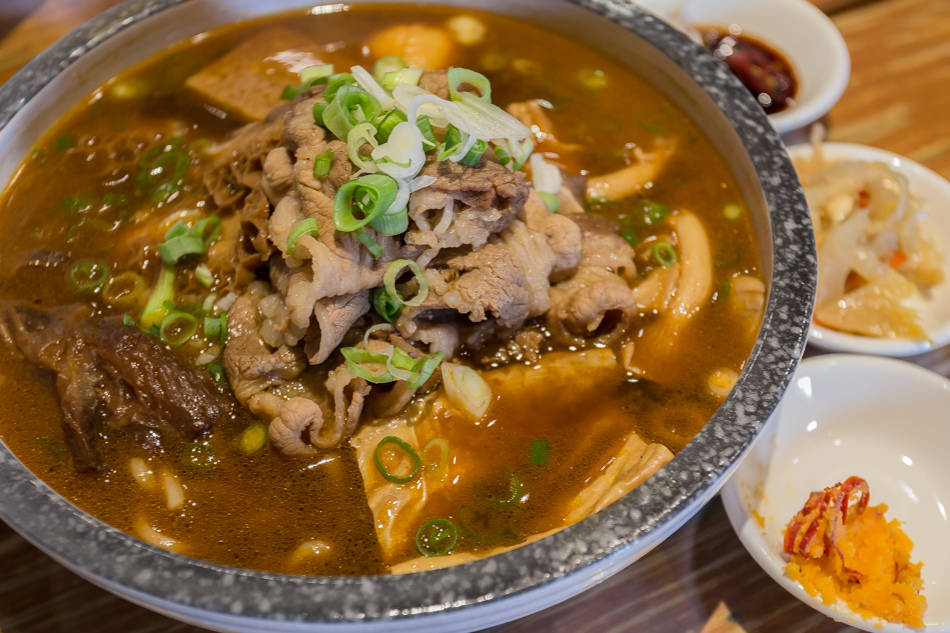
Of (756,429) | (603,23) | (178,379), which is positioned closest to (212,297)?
(178,379)

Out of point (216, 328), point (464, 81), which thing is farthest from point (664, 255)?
point (216, 328)

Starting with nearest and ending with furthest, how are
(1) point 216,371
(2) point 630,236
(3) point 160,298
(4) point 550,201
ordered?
(1) point 216,371, (3) point 160,298, (4) point 550,201, (2) point 630,236

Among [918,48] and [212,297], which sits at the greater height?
[212,297]

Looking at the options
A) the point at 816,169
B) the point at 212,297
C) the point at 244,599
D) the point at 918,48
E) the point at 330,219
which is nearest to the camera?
the point at 244,599

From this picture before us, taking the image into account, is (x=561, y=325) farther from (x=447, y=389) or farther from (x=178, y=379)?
(x=178, y=379)

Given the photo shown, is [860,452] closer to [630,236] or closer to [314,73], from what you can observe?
[630,236]

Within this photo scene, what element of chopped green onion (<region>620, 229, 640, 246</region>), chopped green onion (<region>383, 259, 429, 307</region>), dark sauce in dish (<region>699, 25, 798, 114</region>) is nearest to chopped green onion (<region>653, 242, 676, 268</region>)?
chopped green onion (<region>620, 229, 640, 246</region>)
